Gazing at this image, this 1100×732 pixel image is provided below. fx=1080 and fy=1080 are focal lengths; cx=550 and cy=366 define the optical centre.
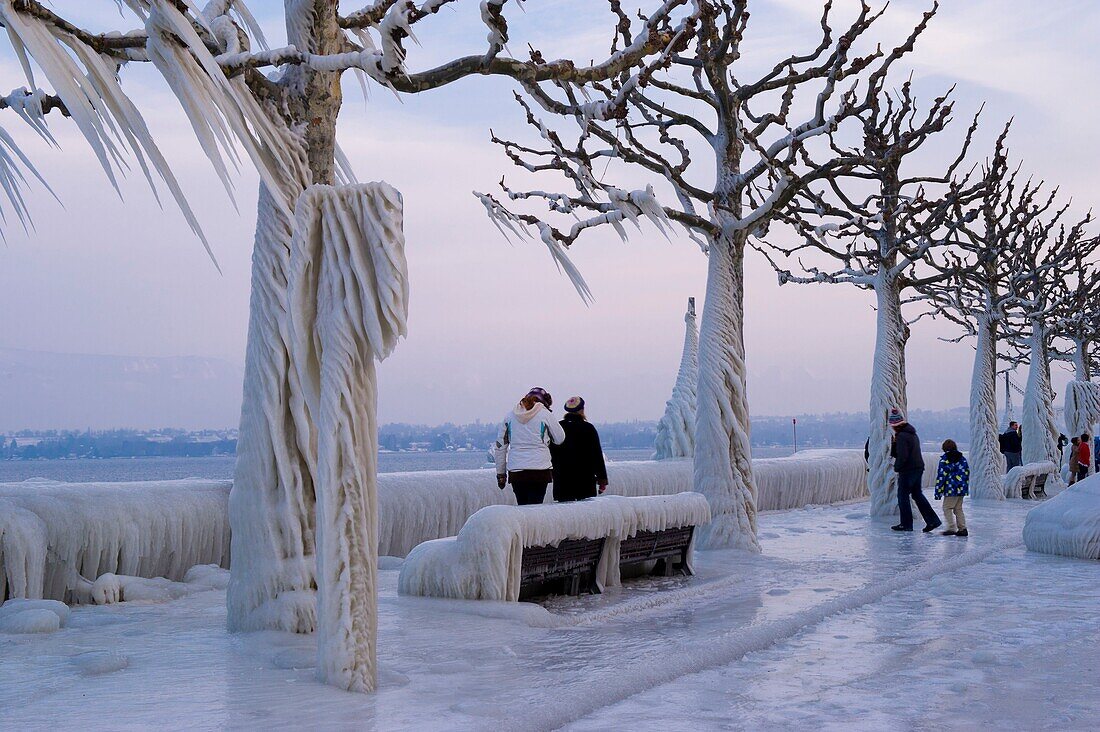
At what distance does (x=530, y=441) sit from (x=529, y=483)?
0.46 meters

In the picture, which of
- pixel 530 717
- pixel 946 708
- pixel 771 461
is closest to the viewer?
pixel 530 717

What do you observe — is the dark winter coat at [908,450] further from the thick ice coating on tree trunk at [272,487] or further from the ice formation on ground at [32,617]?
the ice formation on ground at [32,617]

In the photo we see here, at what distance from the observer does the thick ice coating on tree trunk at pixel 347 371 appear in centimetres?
632

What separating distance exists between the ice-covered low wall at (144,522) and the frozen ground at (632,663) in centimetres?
76

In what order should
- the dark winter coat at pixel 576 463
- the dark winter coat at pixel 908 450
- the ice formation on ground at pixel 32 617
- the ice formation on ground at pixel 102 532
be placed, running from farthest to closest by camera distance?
1. the dark winter coat at pixel 908 450
2. the dark winter coat at pixel 576 463
3. the ice formation on ground at pixel 102 532
4. the ice formation on ground at pixel 32 617

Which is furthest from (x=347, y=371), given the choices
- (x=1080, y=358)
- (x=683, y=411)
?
(x=1080, y=358)

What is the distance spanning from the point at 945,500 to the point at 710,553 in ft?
14.8

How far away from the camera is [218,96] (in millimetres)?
6500

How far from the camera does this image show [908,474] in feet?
55.8

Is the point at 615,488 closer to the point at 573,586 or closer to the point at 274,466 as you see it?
the point at 573,586

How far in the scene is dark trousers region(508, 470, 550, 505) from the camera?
11391 mm

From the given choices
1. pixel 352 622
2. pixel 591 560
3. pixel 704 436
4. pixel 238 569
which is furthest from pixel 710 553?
pixel 352 622

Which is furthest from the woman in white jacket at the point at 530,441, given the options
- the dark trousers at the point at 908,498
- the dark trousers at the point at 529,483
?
the dark trousers at the point at 908,498

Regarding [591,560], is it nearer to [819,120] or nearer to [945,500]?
[819,120]
